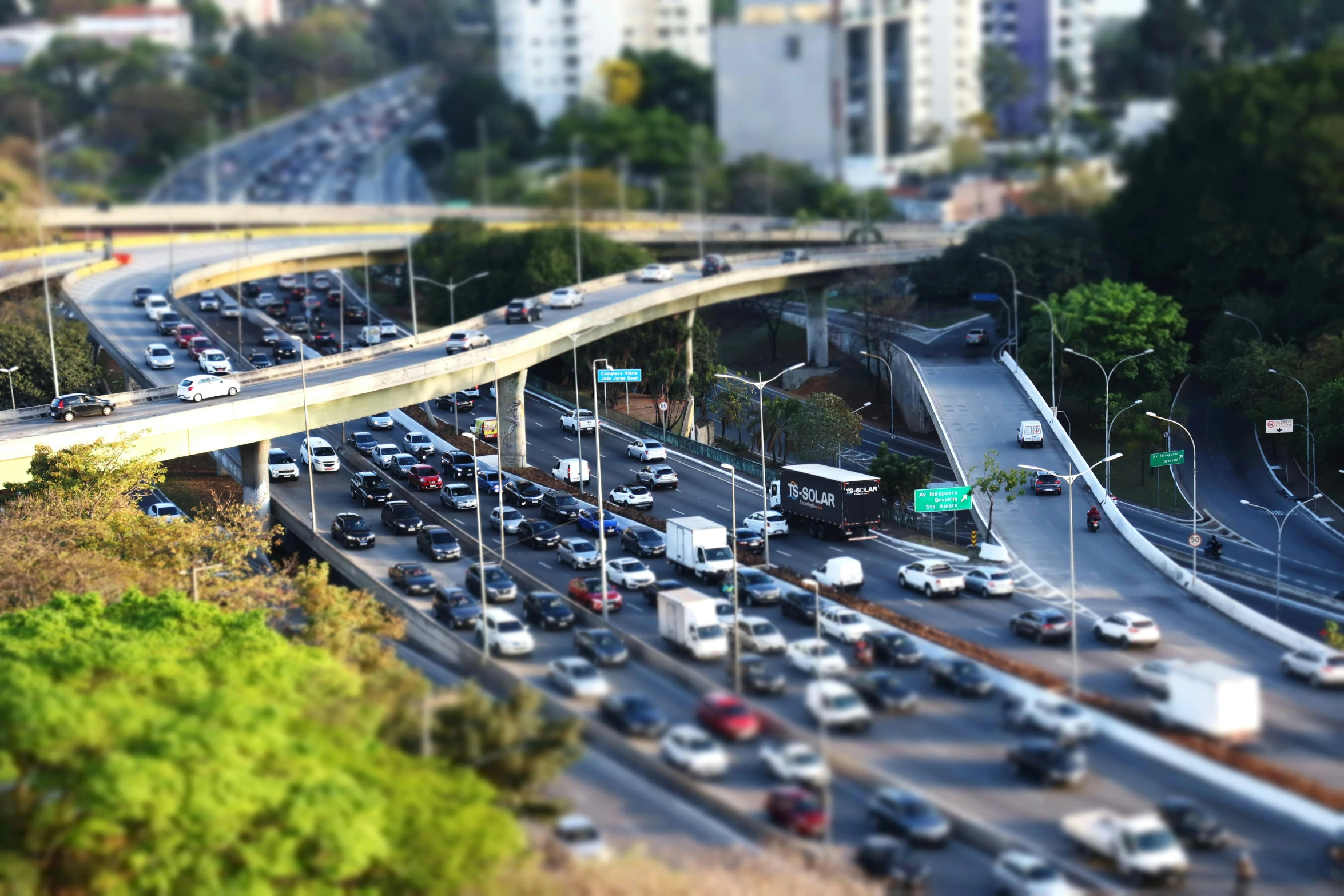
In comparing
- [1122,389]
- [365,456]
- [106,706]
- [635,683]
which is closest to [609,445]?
[365,456]

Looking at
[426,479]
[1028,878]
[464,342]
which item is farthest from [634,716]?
[464,342]

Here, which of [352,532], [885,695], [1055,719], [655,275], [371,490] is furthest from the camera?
[655,275]

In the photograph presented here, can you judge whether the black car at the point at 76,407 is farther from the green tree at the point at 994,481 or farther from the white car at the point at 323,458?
the green tree at the point at 994,481

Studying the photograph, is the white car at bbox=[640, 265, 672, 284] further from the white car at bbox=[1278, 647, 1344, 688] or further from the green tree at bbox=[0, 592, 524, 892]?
the green tree at bbox=[0, 592, 524, 892]

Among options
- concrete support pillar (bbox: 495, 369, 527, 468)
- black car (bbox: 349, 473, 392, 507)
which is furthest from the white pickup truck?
concrete support pillar (bbox: 495, 369, 527, 468)

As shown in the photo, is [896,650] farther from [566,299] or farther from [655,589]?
[566,299]

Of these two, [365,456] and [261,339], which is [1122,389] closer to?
[365,456]

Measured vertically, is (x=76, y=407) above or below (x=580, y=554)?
above
